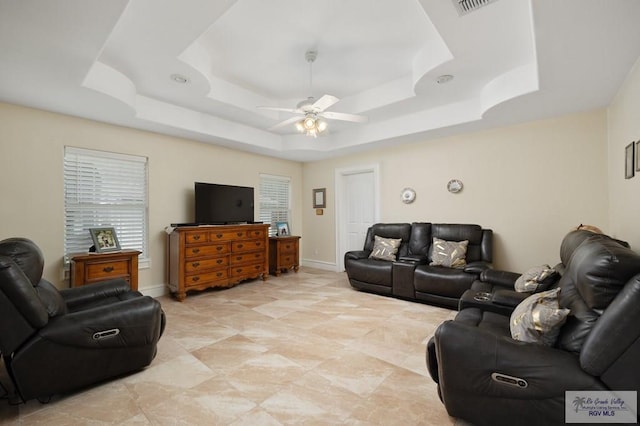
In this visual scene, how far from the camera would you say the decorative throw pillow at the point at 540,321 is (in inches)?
59.4

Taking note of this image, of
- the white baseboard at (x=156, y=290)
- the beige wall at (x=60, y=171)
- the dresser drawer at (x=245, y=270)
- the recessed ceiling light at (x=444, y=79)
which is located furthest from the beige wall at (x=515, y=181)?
the white baseboard at (x=156, y=290)

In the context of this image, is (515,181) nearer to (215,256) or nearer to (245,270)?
(245,270)

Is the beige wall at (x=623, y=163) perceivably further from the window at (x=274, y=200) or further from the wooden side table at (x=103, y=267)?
the wooden side table at (x=103, y=267)

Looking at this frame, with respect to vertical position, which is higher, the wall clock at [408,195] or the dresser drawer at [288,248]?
the wall clock at [408,195]

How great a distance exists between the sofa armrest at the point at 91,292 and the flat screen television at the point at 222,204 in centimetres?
181

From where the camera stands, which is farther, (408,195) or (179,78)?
(408,195)

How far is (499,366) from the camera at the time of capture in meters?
1.45

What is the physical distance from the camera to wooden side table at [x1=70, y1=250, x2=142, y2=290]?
3305 millimetres

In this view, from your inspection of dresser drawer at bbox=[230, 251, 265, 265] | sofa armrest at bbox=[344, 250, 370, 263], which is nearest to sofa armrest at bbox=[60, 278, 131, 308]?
dresser drawer at bbox=[230, 251, 265, 265]

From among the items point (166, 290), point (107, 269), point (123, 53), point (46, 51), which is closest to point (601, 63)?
point (123, 53)

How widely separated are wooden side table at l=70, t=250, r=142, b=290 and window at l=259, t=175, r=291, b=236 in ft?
8.46

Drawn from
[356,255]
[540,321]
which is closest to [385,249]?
[356,255]

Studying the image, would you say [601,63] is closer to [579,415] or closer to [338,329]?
[579,415]

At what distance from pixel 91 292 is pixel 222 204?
2457mm
